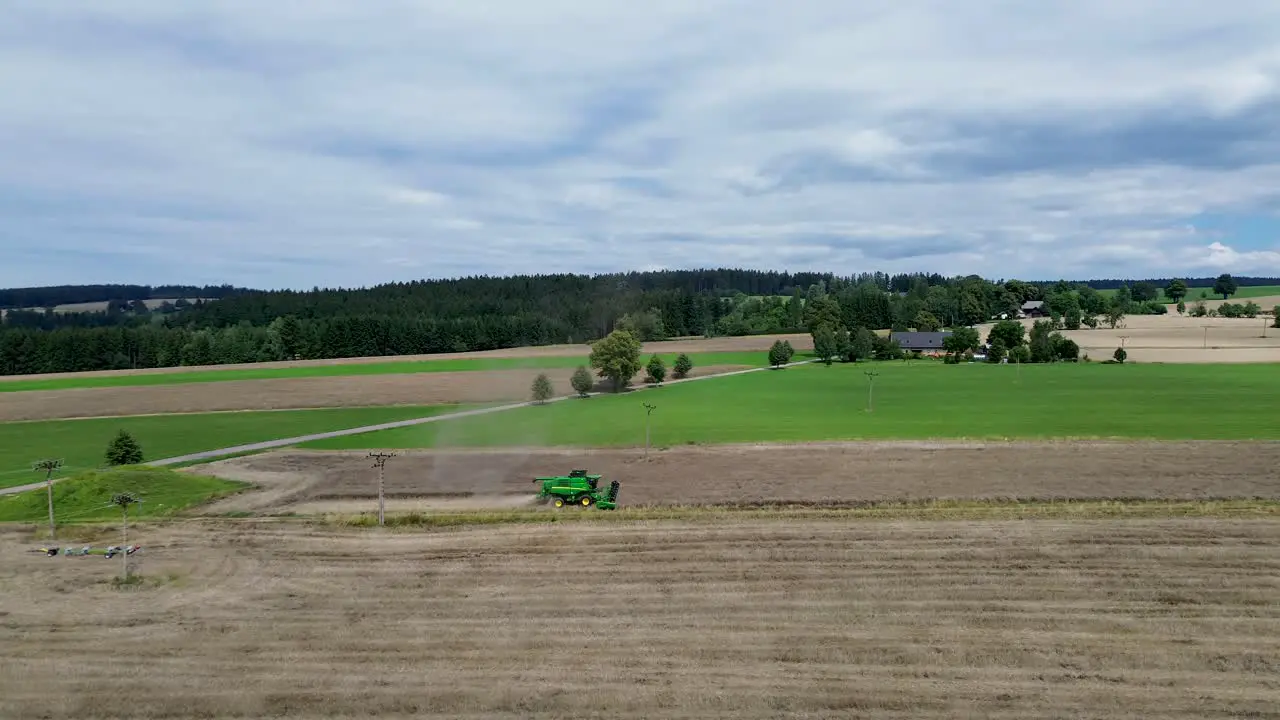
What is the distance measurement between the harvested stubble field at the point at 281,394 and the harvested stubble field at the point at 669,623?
58.2 meters

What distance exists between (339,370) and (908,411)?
93.3m

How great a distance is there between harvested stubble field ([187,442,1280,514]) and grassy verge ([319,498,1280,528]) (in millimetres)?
1518

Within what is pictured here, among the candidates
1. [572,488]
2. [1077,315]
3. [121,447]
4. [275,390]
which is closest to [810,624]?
[572,488]

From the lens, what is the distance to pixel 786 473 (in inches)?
1992

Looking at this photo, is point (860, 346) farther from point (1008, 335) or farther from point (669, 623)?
point (669, 623)

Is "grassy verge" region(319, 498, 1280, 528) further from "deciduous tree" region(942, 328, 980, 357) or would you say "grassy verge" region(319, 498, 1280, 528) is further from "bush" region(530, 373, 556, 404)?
"deciduous tree" region(942, 328, 980, 357)

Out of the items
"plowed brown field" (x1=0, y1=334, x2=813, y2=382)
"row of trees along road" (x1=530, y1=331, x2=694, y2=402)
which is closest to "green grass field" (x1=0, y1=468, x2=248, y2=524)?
"row of trees along road" (x1=530, y1=331, x2=694, y2=402)

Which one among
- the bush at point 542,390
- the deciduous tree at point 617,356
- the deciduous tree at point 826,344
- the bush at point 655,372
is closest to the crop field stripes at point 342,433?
the bush at point 542,390

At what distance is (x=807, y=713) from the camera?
20.7 meters

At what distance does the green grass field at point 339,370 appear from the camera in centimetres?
11988

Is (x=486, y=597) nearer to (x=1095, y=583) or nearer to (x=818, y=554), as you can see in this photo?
(x=818, y=554)

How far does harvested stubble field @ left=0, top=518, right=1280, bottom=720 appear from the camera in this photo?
71.5 ft

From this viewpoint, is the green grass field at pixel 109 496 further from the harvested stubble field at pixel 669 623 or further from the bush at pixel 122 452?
the bush at pixel 122 452

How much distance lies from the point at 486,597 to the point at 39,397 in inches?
3924
